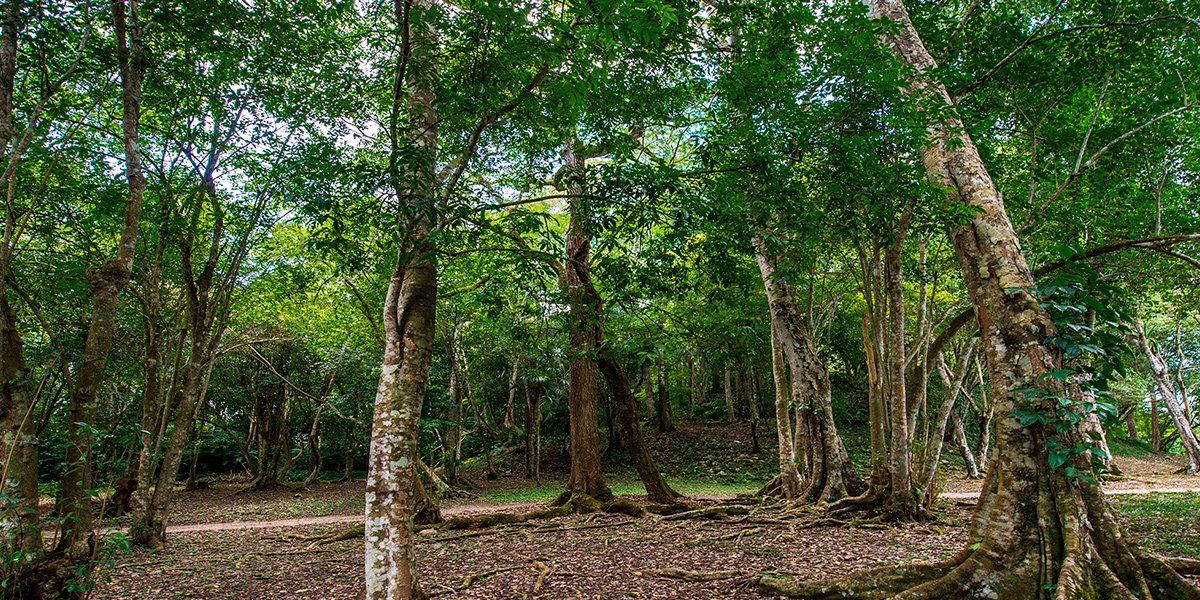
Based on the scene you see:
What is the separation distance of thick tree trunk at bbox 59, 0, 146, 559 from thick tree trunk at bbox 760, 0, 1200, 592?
5.82 meters

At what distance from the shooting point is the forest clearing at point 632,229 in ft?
12.7

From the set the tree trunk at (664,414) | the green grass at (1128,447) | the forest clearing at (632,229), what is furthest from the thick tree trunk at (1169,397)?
the tree trunk at (664,414)

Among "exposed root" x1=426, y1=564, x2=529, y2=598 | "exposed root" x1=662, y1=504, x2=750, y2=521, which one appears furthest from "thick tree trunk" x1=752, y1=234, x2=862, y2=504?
"exposed root" x1=426, y1=564, x2=529, y2=598

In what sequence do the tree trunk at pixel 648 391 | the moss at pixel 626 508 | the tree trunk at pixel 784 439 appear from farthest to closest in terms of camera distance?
the tree trunk at pixel 648 391, the tree trunk at pixel 784 439, the moss at pixel 626 508

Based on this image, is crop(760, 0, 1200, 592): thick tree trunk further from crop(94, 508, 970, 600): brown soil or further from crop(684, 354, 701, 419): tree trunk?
crop(684, 354, 701, 419): tree trunk

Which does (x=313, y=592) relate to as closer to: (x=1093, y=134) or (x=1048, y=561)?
(x=1048, y=561)

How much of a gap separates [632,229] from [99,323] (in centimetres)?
460

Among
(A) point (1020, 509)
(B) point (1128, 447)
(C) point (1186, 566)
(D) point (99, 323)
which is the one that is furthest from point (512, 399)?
(B) point (1128, 447)

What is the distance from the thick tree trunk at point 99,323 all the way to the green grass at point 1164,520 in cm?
947

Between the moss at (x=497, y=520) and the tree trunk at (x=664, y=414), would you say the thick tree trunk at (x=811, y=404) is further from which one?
the tree trunk at (x=664, y=414)

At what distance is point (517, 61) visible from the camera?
453cm

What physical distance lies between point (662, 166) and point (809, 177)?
1.66 meters

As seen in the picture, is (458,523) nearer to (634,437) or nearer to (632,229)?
(634,437)

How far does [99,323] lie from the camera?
4570mm
